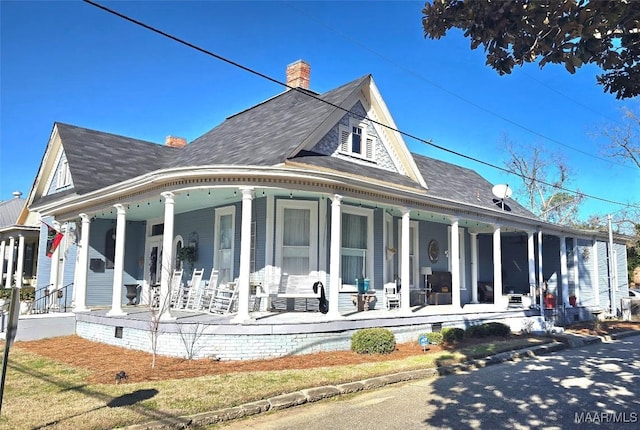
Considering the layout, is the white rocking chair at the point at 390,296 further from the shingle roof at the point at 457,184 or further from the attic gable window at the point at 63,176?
the attic gable window at the point at 63,176

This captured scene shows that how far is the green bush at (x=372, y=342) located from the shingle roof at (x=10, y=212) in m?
23.1

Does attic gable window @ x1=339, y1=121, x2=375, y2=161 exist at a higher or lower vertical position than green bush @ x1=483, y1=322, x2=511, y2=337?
higher

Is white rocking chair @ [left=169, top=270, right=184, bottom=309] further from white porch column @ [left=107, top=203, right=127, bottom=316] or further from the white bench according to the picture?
the white bench

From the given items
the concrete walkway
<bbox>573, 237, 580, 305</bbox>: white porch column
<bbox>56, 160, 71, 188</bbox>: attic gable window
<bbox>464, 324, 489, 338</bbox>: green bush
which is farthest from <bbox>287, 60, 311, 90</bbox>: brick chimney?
<bbox>573, 237, 580, 305</bbox>: white porch column

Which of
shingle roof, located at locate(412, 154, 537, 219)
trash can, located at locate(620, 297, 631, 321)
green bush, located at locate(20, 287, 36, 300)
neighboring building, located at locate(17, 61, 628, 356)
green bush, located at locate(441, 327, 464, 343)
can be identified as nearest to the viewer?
neighboring building, located at locate(17, 61, 628, 356)

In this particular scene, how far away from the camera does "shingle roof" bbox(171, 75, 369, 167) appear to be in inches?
493

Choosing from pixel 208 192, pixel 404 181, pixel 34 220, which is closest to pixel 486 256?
pixel 404 181

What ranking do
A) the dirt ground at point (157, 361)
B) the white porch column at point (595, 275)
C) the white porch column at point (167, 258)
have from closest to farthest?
1. the dirt ground at point (157, 361)
2. the white porch column at point (167, 258)
3. the white porch column at point (595, 275)

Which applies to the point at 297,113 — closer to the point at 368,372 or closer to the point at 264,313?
the point at 264,313

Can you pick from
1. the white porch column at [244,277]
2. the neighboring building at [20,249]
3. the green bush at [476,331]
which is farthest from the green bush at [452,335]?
the neighboring building at [20,249]

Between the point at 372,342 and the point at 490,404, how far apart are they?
3.67 m

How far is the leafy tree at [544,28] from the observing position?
4.72 m

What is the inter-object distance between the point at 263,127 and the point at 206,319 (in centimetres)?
714

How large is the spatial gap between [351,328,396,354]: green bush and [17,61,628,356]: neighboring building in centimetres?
71
